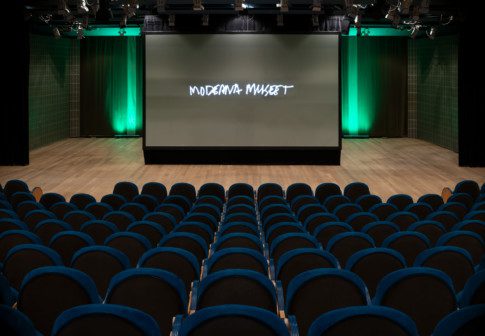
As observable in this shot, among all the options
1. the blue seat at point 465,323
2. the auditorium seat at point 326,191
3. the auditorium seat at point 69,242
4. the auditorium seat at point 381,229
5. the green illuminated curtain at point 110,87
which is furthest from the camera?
the green illuminated curtain at point 110,87

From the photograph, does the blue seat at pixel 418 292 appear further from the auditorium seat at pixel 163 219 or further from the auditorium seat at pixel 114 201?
the auditorium seat at pixel 114 201

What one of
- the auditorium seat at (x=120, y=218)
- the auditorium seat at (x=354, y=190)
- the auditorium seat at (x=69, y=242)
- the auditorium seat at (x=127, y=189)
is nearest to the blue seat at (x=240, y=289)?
the auditorium seat at (x=69, y=242)

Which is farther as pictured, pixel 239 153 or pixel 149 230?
pixel 239 153

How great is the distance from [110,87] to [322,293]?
21903 mm

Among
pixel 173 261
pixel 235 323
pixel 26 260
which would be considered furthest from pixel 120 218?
pixel 235 323

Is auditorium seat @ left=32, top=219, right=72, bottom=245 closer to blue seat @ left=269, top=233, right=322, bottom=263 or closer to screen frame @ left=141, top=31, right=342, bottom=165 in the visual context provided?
blue seat @ left=269, top=233, right=322, bottom=263

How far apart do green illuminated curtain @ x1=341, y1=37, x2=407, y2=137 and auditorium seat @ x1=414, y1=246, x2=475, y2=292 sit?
65.1 feet

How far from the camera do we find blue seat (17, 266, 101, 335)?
14.6 feet

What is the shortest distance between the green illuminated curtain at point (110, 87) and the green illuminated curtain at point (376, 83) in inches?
252

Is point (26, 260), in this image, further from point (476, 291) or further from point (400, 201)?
point (400, 201)

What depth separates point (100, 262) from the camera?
5.57 meters

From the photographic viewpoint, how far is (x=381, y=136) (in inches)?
997

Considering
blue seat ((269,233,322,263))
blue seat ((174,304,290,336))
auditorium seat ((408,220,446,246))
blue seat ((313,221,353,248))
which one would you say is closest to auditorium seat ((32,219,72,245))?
blue seat ((269,233,322,263))

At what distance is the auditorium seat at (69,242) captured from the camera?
6.52 m
